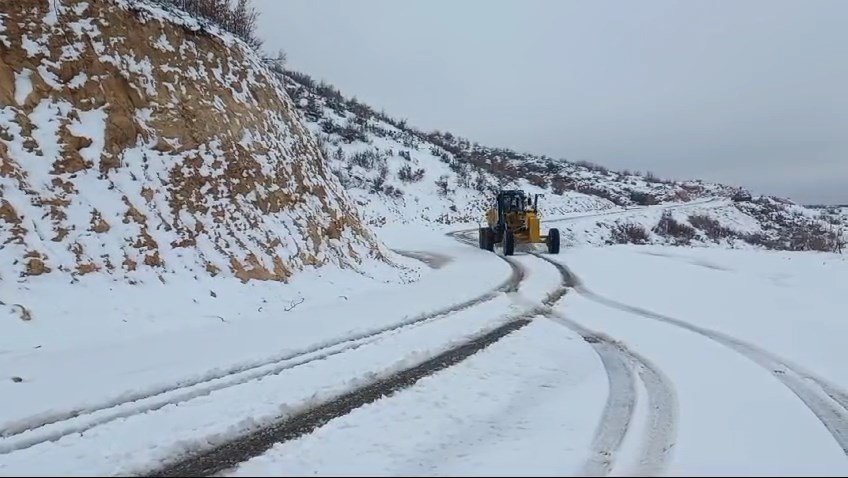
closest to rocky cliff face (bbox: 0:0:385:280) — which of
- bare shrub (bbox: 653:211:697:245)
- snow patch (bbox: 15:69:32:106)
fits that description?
snow patch (bbox: 15:69:32:106)

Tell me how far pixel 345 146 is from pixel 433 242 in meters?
20.4

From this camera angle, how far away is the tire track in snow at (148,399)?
4062mm

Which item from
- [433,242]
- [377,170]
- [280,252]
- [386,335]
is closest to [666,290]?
[386,335]

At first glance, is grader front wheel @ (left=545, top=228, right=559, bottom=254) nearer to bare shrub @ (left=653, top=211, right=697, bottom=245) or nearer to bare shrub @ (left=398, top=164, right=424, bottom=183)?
bare shrub @ (left=653, top=211, right=697, bottom=245)

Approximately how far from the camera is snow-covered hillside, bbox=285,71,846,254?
33.6 meters

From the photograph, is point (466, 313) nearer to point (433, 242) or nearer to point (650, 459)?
point (650, 459)

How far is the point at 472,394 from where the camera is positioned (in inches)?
190

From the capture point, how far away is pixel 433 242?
24188 millimetres

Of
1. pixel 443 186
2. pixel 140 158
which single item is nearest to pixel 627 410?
pixel 140 158

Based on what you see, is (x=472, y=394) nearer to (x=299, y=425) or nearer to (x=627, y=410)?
(x=627, y=410)

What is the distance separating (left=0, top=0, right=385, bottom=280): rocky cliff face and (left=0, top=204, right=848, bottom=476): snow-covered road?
6.39 feet

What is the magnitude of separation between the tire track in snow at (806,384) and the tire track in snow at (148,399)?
4514 millimetres

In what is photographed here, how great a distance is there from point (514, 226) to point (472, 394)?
16367 millimetres

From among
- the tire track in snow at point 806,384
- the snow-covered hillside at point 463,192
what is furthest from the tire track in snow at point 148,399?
the snow-covered hillside at point 463,192
